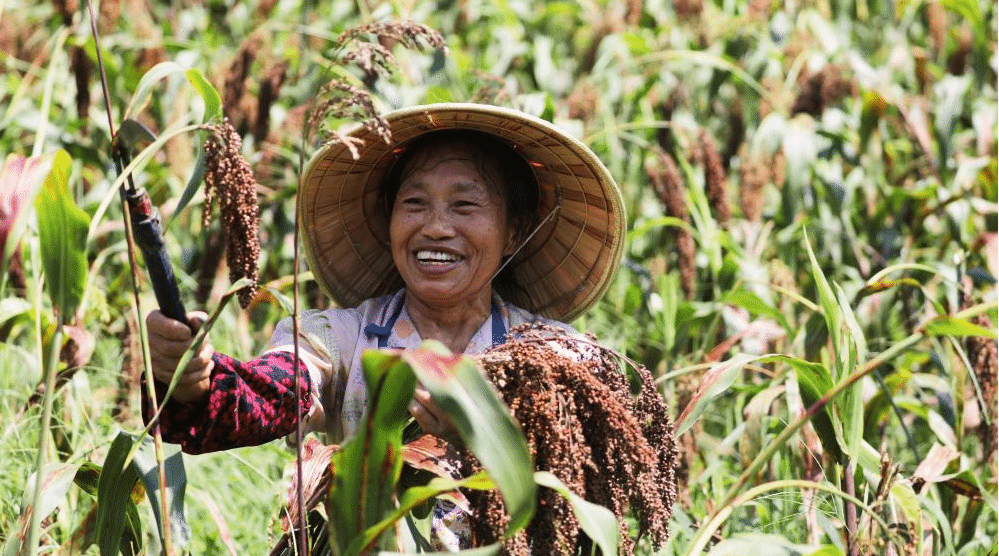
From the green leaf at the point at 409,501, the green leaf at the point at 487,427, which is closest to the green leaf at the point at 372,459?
the green leaf at the point at 409,501

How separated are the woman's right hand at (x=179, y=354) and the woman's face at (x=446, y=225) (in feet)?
1.74

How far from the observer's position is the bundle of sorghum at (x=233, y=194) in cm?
148

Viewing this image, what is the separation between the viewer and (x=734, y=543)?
153 centimetres

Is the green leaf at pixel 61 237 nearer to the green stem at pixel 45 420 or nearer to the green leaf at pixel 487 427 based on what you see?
the green stem at pixel 45 420

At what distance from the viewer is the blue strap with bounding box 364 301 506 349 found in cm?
215

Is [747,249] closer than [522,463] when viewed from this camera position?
No

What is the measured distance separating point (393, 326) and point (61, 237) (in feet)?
2.89

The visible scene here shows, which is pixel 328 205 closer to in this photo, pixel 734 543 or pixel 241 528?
pixel 241 528

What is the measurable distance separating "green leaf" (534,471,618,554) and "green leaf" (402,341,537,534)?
180mm

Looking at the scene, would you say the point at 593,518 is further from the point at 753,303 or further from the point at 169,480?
the point at 753,303

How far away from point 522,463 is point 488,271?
40.9 inches

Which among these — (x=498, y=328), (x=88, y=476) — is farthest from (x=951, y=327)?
(x=88, y=476)

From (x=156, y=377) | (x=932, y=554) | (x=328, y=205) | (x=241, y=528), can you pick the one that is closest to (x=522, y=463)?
(x=156, y=377)

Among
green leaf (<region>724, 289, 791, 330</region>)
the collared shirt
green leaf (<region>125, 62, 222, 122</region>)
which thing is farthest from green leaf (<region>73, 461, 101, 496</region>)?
green leaf (<region>724, 289, 791, 330</region>)
